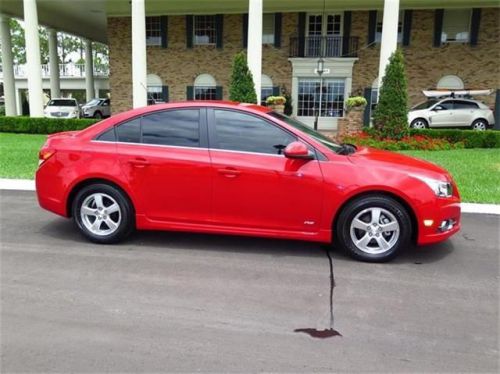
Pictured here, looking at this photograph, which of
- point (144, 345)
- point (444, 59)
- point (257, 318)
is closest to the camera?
point (144, 345)

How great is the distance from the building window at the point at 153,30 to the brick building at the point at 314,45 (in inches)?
1.9

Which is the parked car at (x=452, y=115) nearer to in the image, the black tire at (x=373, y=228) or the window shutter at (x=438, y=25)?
the window shutter at (x=438, y=25)

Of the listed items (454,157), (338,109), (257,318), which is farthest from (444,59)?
(257,318)

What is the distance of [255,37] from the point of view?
55.5ft

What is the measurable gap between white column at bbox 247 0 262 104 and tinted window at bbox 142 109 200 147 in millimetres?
11997

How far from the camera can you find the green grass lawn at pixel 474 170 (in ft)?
25.9

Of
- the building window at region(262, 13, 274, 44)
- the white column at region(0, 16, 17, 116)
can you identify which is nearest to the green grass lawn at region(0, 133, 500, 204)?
the white column at region(0, 16, 17, 116)

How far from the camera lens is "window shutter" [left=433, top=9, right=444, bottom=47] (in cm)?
2072

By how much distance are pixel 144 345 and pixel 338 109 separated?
67.1 ft

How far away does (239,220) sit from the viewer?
4.86m

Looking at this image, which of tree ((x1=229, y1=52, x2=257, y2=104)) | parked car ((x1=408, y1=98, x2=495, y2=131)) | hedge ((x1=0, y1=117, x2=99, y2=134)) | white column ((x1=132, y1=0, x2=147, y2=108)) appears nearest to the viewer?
tree ((x1=229, y1=52, x2=257, y2=104))

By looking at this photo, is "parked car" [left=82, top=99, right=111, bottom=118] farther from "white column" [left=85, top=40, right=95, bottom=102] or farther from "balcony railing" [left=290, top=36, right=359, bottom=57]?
"balcony railing" [left=290, top=36, right=359, bottom=57]

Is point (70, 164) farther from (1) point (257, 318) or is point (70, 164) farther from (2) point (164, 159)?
(1) point (257, 318)

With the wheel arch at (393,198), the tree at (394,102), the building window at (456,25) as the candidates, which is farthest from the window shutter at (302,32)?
the wheel arch at (393,198)
